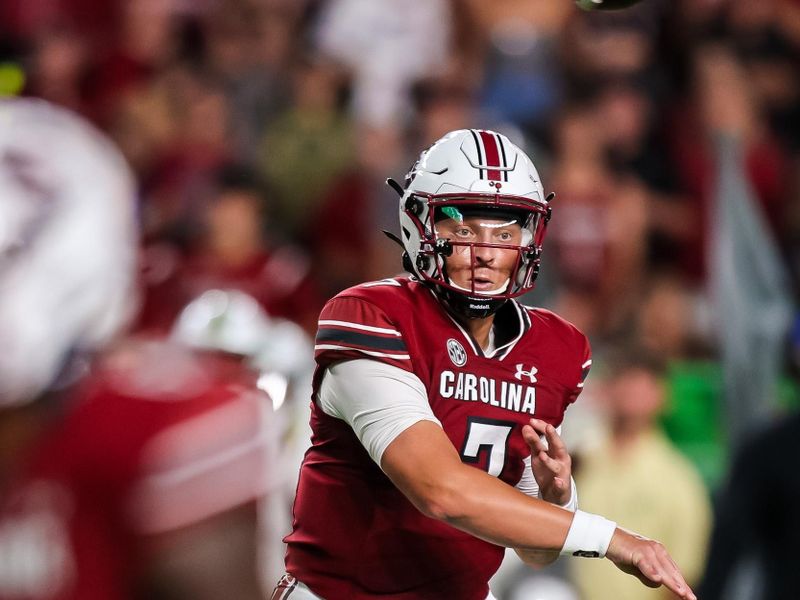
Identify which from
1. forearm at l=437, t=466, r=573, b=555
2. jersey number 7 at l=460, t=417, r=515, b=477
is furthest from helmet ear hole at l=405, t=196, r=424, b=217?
forearm at l=437, t=466, r=573, b=555

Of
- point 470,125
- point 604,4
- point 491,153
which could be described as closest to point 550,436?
point 491,153

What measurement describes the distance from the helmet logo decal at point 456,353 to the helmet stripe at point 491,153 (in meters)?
0.43

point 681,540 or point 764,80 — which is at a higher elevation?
point 764,80

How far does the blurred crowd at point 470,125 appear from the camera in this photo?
23.0 feet

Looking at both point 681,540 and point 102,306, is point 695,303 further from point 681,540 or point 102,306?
point 102,306

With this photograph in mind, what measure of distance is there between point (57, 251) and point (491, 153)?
1648mm

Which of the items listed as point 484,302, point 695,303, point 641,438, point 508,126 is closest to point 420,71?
point 508,126

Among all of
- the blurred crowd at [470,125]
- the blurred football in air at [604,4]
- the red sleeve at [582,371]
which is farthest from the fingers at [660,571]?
the blurred crowd at [470,125]

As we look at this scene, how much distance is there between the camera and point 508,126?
785 cm

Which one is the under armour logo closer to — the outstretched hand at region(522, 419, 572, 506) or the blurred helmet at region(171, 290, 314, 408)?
the outstretched hand at region(522, 419, 572, 506)

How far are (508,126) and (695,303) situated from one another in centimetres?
144

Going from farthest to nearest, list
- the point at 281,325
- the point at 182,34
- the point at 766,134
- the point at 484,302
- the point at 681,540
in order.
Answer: the point at 182,34
the point at 766,134
the point at 281,325
the point at 681,540
the point at 484,302

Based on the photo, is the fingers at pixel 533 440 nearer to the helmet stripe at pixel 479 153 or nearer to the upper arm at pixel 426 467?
the upper arm at pixel 426 467

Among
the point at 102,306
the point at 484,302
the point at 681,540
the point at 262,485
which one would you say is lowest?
the point at 681,540
